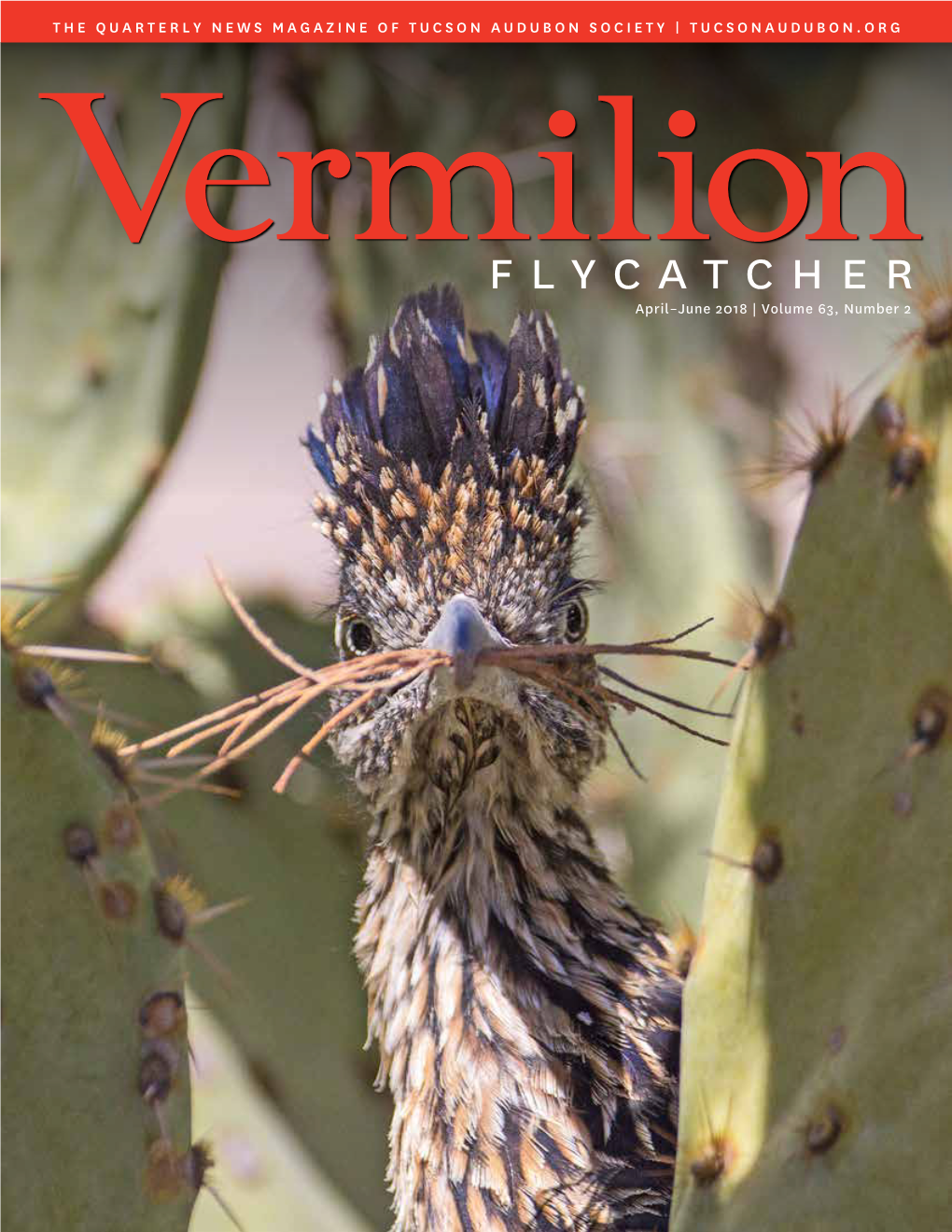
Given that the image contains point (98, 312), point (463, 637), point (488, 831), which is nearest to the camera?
point (463, 637)

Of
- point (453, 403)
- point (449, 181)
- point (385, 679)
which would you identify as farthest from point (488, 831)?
point (449, 181)

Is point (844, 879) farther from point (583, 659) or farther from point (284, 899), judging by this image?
point (284, 899)

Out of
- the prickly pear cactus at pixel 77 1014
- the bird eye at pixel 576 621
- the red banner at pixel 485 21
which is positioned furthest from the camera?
the bird eye at pixel 576 621

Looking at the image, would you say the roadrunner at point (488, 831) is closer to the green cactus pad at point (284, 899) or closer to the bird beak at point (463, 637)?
the bird beak at point (463, 637)

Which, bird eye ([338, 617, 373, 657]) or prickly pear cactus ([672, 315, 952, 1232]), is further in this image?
bird eye ([338, 617, 373, 657])

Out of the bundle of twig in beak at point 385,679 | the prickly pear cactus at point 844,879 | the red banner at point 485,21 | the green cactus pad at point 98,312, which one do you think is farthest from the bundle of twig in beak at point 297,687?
the green cactus pad at point 98,312

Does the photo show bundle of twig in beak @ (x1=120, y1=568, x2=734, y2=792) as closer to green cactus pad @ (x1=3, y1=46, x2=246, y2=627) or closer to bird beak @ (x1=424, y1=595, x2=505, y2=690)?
bird beak @ (x1=424, y1=595, x2=505, y2=690)

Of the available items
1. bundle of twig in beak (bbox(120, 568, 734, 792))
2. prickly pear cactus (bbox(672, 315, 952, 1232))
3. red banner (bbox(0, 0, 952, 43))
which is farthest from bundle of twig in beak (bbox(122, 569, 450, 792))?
red banner (bbox(0, 0, 952, 43))

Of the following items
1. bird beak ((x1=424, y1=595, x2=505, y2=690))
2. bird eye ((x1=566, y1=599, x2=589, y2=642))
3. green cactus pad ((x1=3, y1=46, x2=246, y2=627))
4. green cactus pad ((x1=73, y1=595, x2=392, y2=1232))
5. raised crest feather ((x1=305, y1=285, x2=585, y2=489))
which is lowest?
green cactus pad ((x1=73, y1=595, x2=392, y2=1232))
